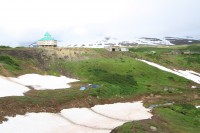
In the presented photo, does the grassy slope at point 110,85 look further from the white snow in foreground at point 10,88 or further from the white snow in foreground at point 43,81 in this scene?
the white snow in foreground at point 43,81

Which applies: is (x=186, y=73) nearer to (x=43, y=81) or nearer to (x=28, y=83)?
(x=43, y=81)

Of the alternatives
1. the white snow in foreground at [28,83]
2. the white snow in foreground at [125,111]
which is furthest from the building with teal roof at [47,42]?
the white snow in foreground at [125,111]

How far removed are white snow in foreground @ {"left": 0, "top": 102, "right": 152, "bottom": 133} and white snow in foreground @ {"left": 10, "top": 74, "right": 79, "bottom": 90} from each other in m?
15.5

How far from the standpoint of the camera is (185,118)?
Answer: 54.2m

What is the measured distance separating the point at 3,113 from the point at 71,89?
23.9 meters

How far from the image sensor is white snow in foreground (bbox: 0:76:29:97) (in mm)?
62750

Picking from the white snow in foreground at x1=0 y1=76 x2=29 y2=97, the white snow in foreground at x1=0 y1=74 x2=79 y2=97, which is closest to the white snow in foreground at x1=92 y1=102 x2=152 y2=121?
the white snow in foreground at x1=0 y1=76 x2=29 y2=97

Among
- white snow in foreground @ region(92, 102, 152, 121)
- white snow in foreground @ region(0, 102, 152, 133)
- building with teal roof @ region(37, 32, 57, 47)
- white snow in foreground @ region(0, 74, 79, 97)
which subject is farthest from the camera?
building with teal roof @ region(37, 32, 57, 47)

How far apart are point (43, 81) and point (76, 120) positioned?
29.0m

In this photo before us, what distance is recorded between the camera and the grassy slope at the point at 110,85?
5562 cm

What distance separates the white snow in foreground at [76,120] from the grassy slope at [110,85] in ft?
7.93

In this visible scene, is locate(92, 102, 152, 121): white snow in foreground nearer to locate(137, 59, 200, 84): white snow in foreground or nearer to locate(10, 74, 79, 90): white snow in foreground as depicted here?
locate(10, 74, 79, 90): white snow in foreground

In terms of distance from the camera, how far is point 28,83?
75.9 m

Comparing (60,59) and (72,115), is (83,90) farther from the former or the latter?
(60,59)
